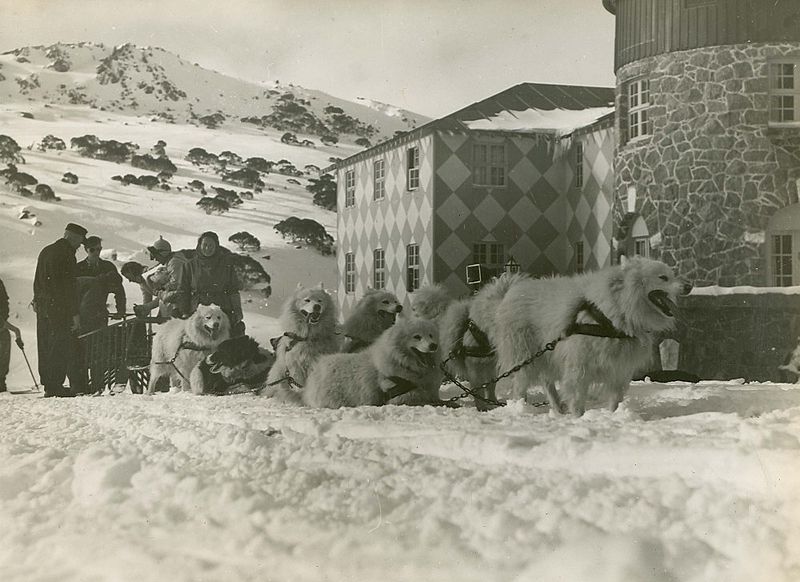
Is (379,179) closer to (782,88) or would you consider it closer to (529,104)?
(529,104)

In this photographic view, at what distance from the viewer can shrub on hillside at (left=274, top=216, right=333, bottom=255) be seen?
4789 mm

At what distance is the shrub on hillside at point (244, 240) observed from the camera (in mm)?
4629

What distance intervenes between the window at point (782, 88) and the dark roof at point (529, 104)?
0.82 m

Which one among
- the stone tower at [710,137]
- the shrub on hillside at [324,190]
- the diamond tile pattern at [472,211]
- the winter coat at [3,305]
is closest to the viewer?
the stone tower at [710,137]

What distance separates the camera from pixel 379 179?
500 centimetres

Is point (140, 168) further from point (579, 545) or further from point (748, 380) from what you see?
point (748, 380)

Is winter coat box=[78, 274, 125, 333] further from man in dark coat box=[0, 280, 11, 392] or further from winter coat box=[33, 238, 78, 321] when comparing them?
man in dark coat box=[0, 280, 11, 392]

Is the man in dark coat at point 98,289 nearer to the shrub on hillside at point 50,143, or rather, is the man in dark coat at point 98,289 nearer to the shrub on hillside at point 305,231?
the shrub on hillside at point 50,143

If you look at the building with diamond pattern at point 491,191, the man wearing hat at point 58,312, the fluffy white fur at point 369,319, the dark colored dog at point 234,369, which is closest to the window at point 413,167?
the building with diamond pattern at point 491,191

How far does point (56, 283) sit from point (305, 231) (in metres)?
1.66

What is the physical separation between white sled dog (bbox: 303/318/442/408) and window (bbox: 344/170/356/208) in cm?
86

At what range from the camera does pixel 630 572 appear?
2.42m

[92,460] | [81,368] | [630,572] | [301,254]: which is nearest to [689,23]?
[301,254]

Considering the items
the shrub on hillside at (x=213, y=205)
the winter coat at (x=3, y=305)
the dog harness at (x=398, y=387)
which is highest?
the shrub on hillside at (x=213, y=205)
